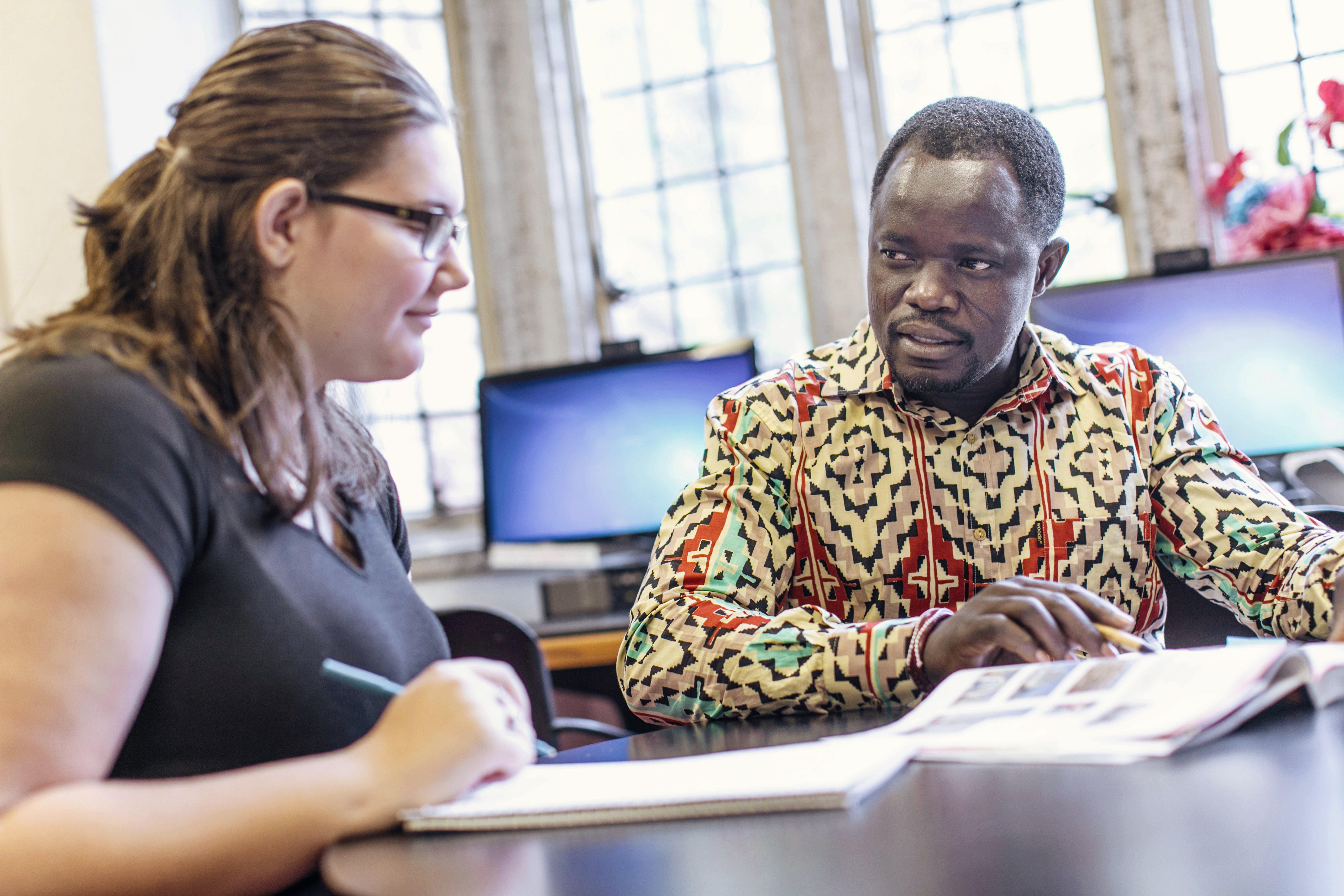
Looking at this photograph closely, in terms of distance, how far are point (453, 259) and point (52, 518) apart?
404 mm

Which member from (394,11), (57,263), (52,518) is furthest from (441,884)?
(394,11)

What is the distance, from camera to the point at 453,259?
0.95 metres

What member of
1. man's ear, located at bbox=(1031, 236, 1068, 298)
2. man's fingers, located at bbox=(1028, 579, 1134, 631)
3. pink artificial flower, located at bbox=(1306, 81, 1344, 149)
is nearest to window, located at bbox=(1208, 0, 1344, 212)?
pink artificial flower, located at bbox=(1306, 81, 1344, 149)

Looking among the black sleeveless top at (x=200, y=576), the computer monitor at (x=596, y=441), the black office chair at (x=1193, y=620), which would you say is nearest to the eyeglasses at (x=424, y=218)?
the black sleeveless top at (x=200, y=576)

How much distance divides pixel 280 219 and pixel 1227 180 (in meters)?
2.66

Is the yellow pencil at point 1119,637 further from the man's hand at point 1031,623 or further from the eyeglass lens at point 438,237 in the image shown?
the eyeglass lens at point 438,237

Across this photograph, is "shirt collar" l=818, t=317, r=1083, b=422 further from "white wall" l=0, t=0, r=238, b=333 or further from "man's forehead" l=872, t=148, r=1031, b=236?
"white wall" l=0, t=0, r=238, b=333

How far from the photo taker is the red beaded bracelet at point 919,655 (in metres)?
1.00

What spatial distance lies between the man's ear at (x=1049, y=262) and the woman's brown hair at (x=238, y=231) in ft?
2.87

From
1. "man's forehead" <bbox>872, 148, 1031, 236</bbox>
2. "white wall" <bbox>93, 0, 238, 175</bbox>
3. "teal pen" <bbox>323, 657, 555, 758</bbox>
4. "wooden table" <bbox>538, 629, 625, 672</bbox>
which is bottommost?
"wooden table" <bbox>538, 629, 625, 672</bbox>

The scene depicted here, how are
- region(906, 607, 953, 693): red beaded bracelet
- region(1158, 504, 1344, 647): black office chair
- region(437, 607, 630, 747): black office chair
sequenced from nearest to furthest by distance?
region(906, 607, 953, 693): red beaded bracelet < region(1158, 504, 1344, 647): black office chair < region(437, 607, 630, 747): black office chair

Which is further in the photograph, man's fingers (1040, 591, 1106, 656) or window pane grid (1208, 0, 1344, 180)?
window pane grid (1208, 0, 1344, 180)

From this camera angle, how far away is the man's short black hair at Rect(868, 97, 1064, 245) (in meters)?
1.35

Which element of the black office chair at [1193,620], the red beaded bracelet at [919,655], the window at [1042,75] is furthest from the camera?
the window at [1042,75]
